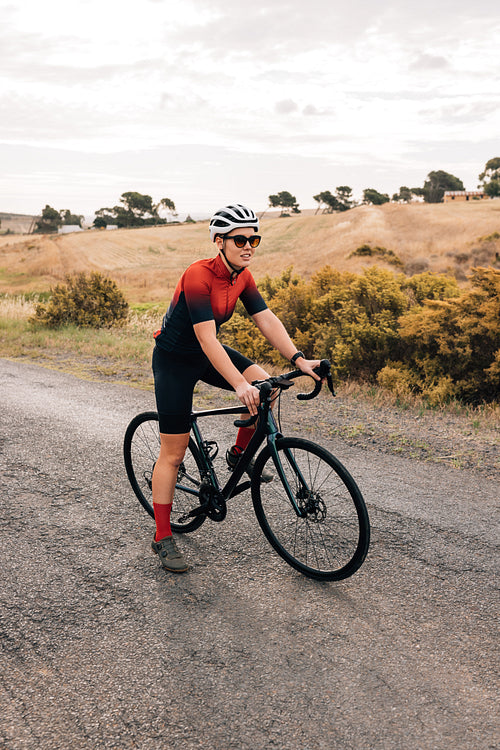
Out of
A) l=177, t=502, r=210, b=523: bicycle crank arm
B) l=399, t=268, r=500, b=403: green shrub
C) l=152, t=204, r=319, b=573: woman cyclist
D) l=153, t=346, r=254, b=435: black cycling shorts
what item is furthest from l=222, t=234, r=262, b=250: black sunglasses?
l=399, t=268, r=500, b=403: green shrub

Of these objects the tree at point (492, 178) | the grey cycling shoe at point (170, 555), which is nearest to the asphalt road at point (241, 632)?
the grey cycling shoe at point (170, 555)

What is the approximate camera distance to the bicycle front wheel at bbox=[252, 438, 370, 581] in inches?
133

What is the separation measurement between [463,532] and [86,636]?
265 centimetres

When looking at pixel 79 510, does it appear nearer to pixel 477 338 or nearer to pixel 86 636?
pixel 86 636

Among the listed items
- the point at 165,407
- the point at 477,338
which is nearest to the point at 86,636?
the point at 165,407

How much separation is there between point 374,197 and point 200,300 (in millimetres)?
110890

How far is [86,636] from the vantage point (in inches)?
124

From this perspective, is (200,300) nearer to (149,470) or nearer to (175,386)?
(175,386)

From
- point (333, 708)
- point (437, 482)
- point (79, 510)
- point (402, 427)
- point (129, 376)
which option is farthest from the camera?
point (129, 376)

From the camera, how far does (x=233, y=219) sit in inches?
130

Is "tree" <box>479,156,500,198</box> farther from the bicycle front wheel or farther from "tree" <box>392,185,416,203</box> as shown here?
the bicycle front wheel

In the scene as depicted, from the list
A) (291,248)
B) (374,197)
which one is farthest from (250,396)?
(374,197)

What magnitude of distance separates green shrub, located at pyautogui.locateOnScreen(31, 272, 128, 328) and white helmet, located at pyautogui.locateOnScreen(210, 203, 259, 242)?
12213 mm

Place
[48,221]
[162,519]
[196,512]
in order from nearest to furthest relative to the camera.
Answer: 1. [162,519]
2. [196,512]
3. [48,221]
